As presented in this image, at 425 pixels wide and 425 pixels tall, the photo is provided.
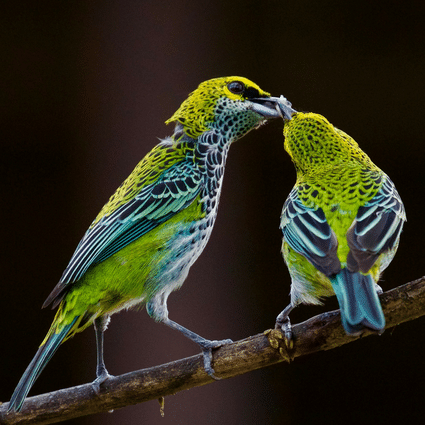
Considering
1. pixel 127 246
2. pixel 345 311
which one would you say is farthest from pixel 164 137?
pixel 345 311

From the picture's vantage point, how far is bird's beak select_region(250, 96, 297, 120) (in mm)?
1602

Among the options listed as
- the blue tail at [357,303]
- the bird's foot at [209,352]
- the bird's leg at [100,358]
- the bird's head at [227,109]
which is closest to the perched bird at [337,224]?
the blue tail at [357,303]

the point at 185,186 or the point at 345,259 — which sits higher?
the point at 185,186

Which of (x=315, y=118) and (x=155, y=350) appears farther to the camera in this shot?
(x=155, y=350)

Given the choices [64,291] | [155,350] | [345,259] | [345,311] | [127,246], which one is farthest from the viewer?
[155,350]

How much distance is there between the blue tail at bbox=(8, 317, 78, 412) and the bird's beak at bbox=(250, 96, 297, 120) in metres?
0.80

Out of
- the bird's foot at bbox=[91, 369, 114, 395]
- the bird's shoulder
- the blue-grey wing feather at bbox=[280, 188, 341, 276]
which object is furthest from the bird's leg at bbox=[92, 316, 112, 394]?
the blue-grey wing feather at bbox=[280, 188, 341, 276]

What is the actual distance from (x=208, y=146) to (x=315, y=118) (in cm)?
34

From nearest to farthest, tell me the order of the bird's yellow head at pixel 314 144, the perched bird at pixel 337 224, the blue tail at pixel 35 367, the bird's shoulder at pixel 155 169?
the perched bird at pixel 337 224 < the blue tail at pixel 35 367 < the bird's yellow head at pixel 314 144 < the bird's shoulder at pixel 155 169

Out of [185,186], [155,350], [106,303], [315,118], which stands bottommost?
[155,350]

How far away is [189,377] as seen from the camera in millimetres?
1645

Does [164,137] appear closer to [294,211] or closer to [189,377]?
[294,211]

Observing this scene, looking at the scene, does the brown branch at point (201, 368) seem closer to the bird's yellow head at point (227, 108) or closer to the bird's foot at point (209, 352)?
the bird's foot at point (209, 352)

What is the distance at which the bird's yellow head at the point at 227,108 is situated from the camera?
165 cm
